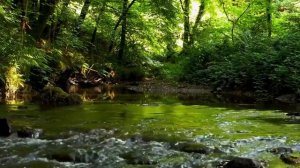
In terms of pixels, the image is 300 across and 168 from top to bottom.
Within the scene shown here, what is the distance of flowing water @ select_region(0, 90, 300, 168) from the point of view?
608cm

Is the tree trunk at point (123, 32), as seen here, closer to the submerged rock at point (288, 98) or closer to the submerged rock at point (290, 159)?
the submerged rock at point (288, 98)

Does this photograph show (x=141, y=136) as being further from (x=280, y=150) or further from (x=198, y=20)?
(x=198, y=20)

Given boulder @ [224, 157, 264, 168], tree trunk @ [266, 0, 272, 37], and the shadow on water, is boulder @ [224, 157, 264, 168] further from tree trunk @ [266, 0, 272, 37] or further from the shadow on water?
tree trunk @ [266, 0, 272, 37]

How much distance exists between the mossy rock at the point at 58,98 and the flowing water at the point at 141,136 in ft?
2.52

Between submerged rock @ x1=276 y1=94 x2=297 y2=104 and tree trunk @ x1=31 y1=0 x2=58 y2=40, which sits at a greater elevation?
tree trunk @ x1=31 y1=0 x2=58 y2=40

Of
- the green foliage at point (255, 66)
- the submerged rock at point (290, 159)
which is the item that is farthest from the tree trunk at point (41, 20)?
the submerged rock at point (290, 159)

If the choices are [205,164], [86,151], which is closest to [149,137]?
[86,151]

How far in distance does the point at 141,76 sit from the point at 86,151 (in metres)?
16.7

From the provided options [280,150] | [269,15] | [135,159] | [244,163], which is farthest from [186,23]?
[244,163]

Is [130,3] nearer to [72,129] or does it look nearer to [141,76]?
[141,76]

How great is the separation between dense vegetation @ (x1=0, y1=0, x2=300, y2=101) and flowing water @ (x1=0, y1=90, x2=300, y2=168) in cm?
381

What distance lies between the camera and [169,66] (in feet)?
79.5

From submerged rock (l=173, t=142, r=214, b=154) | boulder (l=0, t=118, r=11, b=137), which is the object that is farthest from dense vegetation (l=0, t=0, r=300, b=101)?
submerged rock (l=173, t=142, r=214, b=154)

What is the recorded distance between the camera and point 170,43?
25.5 m
